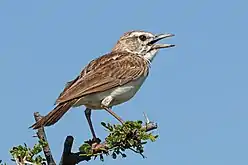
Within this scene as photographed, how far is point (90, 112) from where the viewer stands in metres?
8.00

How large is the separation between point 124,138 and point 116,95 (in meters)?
2.73

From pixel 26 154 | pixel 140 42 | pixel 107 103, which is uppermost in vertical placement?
pixel 140 42

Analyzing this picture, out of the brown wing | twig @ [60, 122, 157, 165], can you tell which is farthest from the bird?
twig @ [60, 122, 157, 165]

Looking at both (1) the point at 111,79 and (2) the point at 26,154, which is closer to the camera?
(2) the point at 26,154

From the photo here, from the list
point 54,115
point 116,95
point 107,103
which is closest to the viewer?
point 54,115

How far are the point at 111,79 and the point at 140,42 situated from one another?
1584 mm

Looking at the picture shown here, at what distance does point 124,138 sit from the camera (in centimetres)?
529

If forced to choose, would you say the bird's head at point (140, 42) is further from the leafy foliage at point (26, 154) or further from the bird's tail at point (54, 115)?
the leafy foliage at point (26, 154)

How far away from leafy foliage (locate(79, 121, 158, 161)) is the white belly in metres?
2.15

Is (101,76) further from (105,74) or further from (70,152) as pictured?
(70,152)

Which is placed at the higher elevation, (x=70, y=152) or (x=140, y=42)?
(x=140, y=42)

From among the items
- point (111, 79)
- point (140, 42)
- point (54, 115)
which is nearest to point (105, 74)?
point (111, 79)

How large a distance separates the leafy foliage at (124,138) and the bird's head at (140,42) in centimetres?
399

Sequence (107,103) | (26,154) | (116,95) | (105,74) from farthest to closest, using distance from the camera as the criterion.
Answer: (105,74) → (116,95) → (107,103) → (26,154)
